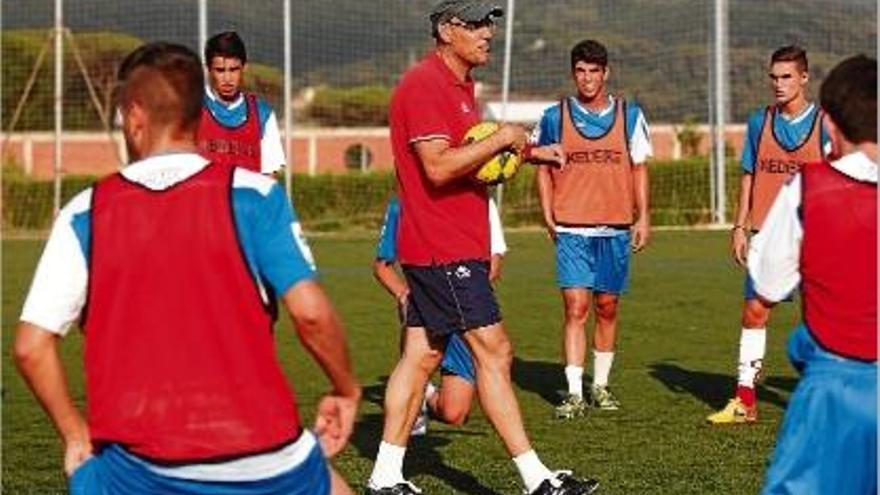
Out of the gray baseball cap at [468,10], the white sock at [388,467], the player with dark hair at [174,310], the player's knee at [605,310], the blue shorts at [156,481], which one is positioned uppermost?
the gray baseball cap at [468,10]

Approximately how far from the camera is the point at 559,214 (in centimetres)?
1237

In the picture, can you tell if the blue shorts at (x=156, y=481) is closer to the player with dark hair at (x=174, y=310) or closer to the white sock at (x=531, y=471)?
the player with dark hair at (x=174, y=310)

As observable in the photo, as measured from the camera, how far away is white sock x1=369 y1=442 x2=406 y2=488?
28.3 ft

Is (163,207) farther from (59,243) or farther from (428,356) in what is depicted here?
(428,356)

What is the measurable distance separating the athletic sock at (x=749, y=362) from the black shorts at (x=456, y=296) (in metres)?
3.12

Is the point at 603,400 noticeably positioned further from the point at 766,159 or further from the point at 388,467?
the point at 388,467

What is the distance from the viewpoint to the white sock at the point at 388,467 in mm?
8625

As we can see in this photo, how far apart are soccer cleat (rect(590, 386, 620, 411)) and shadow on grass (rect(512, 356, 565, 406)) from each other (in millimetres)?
376

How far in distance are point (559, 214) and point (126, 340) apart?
303 inches

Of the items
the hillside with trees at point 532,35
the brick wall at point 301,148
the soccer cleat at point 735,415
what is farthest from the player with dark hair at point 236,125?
the brick wall at point 301,148

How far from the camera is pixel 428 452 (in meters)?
10.2

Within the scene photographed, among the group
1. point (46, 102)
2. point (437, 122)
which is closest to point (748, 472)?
point (437, 122)

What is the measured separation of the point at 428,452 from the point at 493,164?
7.71 ft

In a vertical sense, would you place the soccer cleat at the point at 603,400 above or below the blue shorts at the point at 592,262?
below
